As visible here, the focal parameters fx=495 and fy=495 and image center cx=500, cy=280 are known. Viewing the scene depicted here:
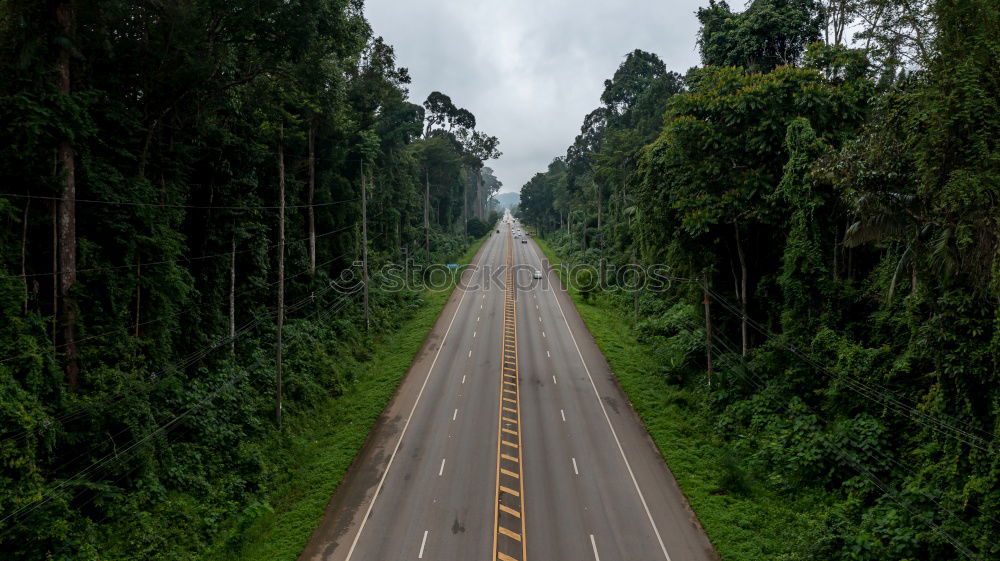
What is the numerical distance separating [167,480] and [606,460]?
1673 cm

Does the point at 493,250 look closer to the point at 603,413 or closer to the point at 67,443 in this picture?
the point at 603,413

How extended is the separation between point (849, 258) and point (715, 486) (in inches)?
432

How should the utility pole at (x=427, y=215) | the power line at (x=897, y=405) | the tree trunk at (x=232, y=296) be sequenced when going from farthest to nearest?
the utility pole at (x=427, y=215), the tree trunk at (x=232, y=296), the power line at (x=897, y=405)

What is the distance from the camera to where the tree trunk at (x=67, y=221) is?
14.4 meters

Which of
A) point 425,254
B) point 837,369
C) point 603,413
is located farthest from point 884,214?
point 425,254

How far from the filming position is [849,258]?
2067cm

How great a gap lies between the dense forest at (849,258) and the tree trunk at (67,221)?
22.4 m

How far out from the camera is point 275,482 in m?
20.0

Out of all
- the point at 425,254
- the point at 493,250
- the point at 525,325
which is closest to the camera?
the point at 525,325

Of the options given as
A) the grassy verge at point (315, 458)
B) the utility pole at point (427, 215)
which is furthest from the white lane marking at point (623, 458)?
the utility pole at point (427, 215)

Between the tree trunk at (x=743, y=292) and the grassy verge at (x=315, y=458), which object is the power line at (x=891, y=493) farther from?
the grassy verge at (x=315, y=458)

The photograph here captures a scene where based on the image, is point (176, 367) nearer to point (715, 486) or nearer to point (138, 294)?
point (138, 294)

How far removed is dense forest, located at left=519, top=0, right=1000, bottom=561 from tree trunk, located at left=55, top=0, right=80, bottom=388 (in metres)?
22.4

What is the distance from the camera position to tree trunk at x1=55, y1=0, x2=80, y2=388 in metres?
14.4
